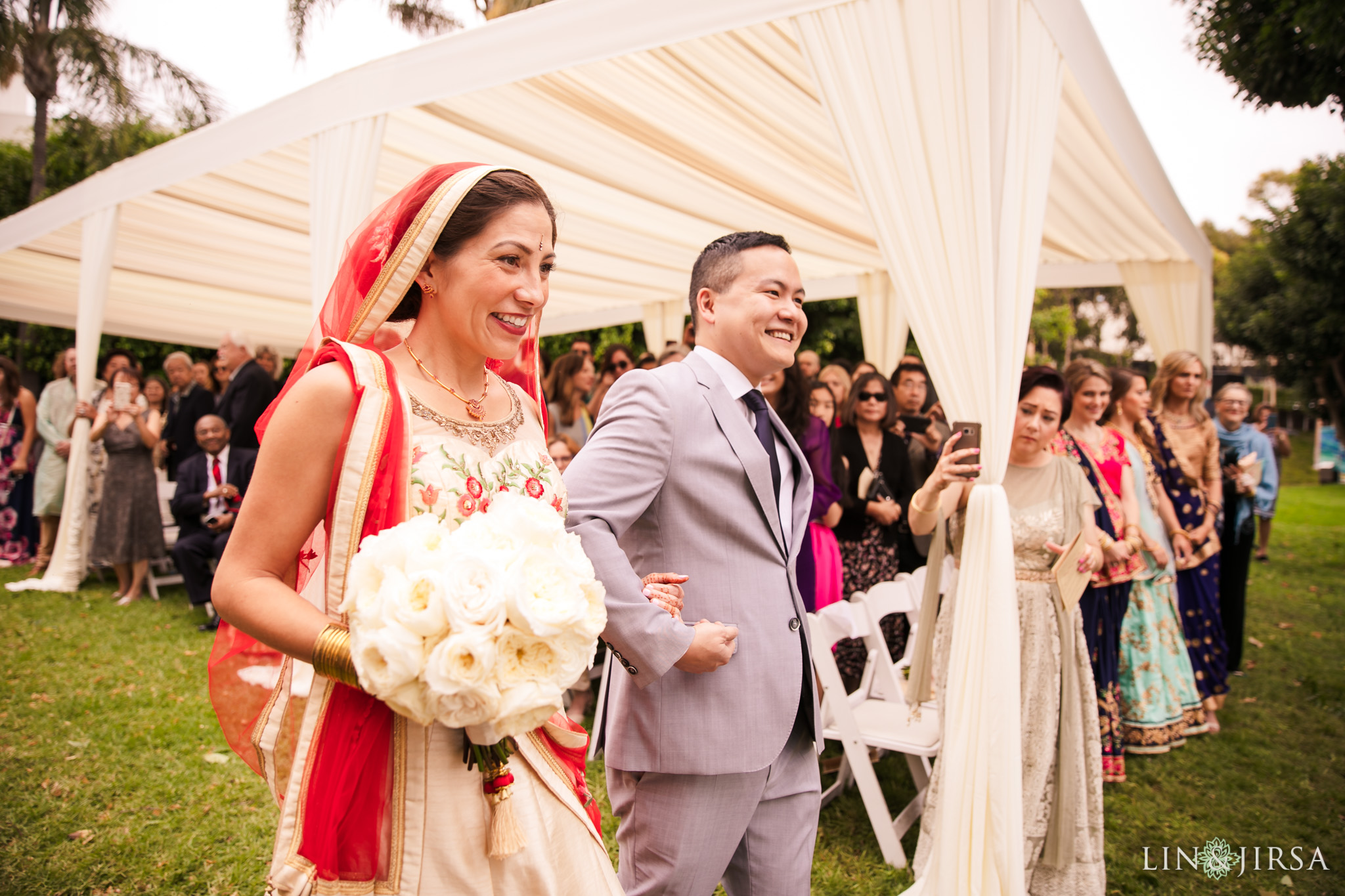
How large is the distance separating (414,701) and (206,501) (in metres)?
6.54

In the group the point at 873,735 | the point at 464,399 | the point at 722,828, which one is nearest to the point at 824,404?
the point at 873,735

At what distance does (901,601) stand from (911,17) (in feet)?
8.63

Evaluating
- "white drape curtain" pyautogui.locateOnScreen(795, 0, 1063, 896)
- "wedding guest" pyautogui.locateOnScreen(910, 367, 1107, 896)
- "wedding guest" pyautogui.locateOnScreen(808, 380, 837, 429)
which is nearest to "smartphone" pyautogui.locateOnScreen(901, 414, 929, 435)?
"wedding guest" pyautogui.locateOnScreen(808, 380, 837, 429)

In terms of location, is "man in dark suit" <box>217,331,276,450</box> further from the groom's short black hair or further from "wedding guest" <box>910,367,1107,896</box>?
"wedding guest" <box>910,367,1107,896</box>

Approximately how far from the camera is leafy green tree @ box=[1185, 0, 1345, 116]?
30.9 ft

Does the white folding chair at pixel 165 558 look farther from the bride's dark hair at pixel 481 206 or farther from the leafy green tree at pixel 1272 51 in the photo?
the leafy green tree at pixel 1272 51

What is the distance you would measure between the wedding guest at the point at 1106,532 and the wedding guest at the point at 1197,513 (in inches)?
33.6

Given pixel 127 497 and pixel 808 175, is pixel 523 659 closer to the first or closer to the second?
pixel 808 175

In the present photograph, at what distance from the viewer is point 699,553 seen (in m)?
1.78

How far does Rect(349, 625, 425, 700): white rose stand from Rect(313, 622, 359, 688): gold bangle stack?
7cm

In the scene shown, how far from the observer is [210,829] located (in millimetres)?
3299

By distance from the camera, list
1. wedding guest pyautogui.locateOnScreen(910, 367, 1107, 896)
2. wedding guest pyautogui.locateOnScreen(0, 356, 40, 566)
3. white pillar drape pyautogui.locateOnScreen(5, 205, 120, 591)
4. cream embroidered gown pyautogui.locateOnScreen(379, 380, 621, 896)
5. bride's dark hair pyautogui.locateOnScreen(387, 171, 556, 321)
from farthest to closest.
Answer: wedding guest pyautogui.locateOnScreen(0, 356, 40, 566)
white pillar drape pyautogui.locateOnScreen(5, 205, 120, 591)
wedding guest pyautogui.locateOnScreen(910, 367, 1107, 896)
bride's dark hair pyautogui.locateOnScreen(387, 171, 556, 321)
cream embroidered gown pyautogui.locateOnScreen(379, 380, 621, 896)

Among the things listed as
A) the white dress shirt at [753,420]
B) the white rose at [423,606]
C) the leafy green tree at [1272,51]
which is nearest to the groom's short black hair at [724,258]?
the white dress shirt at [753,420]

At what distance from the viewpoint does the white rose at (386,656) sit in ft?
3.19
